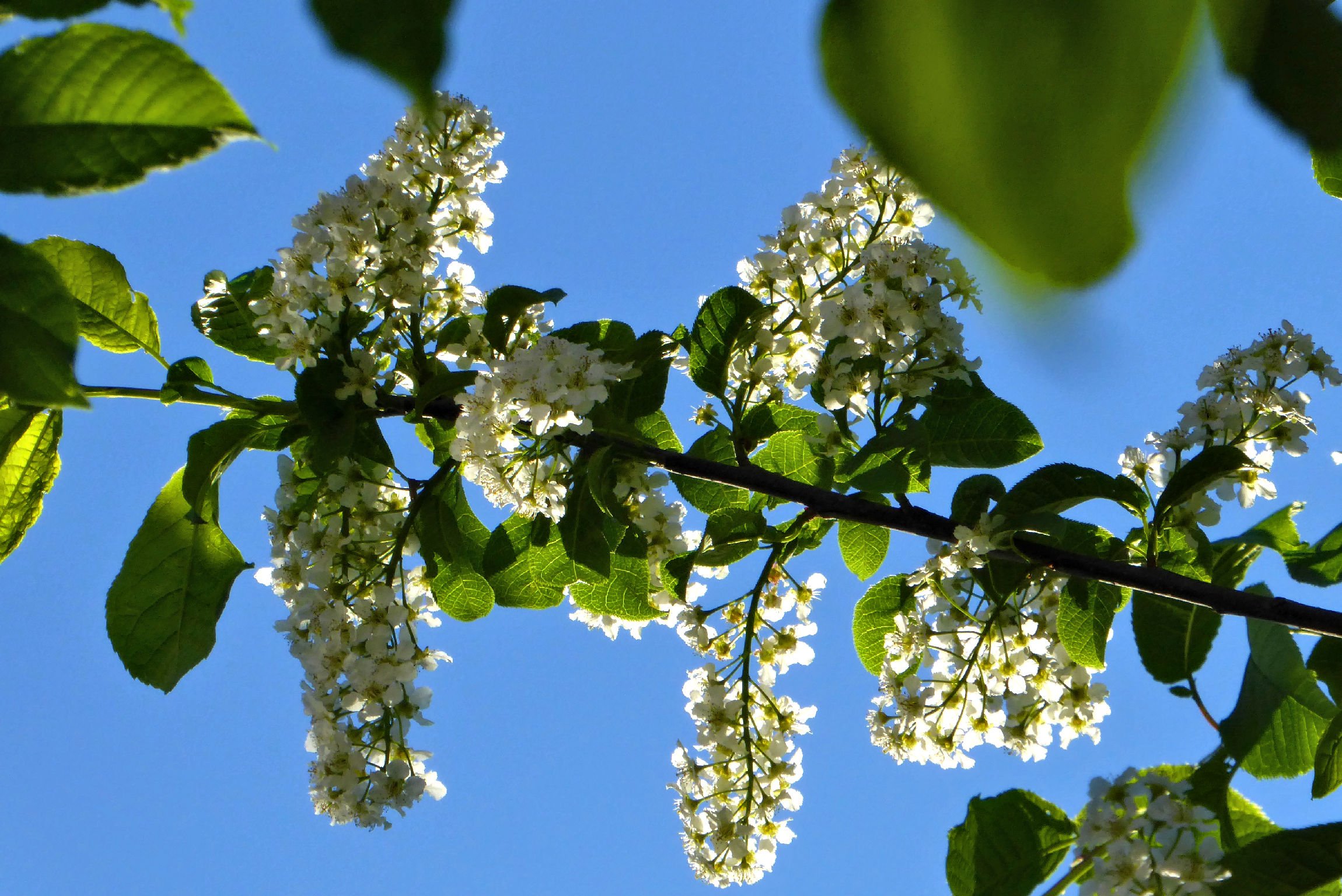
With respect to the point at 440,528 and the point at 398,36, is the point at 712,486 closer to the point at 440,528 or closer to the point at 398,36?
the point at 440,528

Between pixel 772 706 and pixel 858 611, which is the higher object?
pixel 858 611

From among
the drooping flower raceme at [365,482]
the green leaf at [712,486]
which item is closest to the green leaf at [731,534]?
the green leaf at [712,486]

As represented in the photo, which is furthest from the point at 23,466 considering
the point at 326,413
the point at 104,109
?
the point at 104,109

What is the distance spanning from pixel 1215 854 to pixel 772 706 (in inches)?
27.9

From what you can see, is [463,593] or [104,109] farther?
[463,593]

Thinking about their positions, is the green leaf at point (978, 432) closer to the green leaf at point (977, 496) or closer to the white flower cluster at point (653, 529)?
the green leaf at point (977, 496)

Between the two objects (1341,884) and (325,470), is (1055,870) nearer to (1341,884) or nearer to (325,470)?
(1341,884)

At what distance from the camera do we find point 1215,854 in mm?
1131

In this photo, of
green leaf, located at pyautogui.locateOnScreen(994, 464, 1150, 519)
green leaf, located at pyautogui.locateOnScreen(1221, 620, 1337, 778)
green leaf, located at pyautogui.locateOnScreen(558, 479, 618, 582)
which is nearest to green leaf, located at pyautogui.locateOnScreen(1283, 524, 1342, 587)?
green leaf, located at pyautogui.locateOnScreen(1221, 620, 1337, 778)

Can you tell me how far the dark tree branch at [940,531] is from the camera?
3.58 feet

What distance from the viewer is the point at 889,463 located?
127cm

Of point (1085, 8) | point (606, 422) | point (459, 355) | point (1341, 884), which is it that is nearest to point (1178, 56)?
point (1085, 8)

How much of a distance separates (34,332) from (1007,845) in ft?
4.17

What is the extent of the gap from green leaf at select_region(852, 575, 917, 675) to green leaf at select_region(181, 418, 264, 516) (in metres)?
0.94
